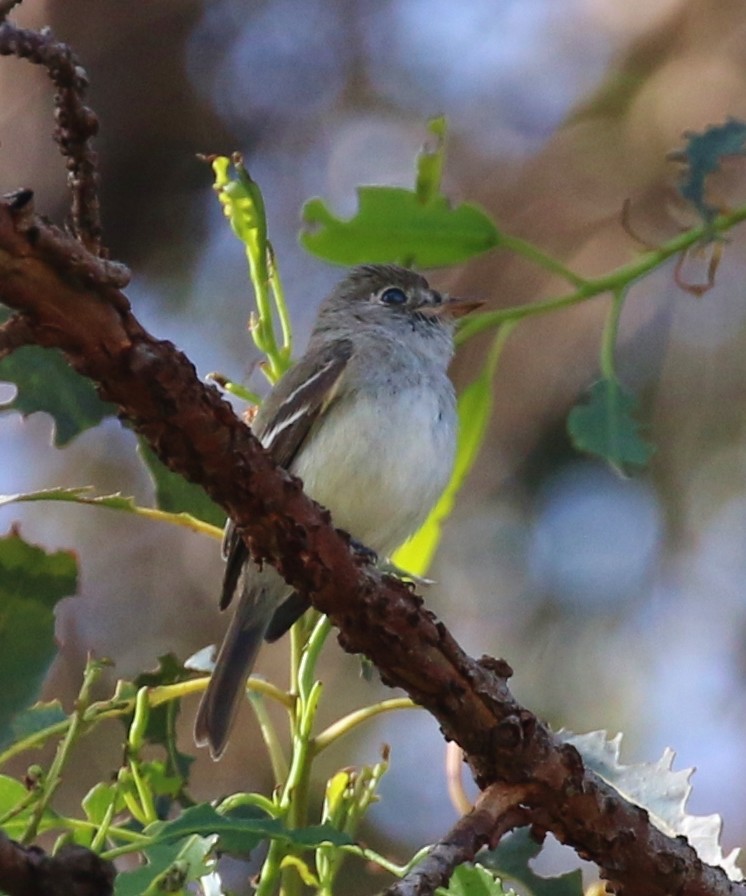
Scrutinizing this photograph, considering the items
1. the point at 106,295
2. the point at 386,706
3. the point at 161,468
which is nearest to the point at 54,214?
the point at 161,468

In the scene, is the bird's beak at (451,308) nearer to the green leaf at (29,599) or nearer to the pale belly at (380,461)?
the pale belly at (380,461)

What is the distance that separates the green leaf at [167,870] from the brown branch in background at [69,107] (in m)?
0.64

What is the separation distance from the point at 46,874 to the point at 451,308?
2.78 meters

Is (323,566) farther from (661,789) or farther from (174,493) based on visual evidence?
(661,789)

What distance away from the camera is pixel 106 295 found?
4.53ft

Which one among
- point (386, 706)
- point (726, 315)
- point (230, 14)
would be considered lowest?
point (386, 706)

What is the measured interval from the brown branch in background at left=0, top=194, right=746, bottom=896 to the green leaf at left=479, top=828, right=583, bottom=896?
0.13 meters

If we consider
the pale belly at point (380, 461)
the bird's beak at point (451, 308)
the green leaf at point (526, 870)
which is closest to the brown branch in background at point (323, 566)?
the green leaf at point (526, 870)

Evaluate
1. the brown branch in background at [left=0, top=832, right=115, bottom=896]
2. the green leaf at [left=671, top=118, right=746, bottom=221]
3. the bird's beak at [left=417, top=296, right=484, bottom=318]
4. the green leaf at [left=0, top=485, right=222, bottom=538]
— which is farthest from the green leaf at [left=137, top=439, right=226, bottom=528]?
the bird's beak at [left=417, top=296, right=484, bottom=318]

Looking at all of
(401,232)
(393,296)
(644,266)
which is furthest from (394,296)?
(644,266)

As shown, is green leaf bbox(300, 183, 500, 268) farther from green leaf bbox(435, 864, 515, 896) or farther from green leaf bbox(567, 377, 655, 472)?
green leaf bbox(435, 864, 515, 896)

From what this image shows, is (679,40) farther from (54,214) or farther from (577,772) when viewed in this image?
(577,772)

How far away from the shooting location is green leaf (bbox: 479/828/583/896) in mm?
1970

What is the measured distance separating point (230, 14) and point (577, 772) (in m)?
4.41
